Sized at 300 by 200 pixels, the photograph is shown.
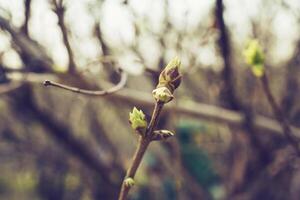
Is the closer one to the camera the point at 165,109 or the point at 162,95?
the point at 162,95

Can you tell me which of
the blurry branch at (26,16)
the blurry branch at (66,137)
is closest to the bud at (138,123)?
the blurry branch at (26,16)

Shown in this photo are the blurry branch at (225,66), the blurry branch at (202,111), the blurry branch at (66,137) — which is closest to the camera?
the blurry branch at (225,66)

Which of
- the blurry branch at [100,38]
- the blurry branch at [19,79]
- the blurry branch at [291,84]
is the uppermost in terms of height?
the blurry branch at [291,84]

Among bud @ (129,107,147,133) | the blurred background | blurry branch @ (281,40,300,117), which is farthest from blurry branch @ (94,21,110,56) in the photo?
bud @ (129,107,147,133)

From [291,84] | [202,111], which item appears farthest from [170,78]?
[291,84]

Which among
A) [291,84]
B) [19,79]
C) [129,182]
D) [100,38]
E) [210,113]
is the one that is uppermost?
[291,84]

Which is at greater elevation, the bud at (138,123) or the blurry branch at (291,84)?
the blurry branch at (291,84)

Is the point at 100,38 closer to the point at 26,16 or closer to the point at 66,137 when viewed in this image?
the point at 26,16

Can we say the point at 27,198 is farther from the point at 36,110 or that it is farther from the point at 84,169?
the point at 36,110

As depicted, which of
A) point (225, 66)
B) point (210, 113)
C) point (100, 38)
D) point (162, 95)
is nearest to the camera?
point (162, 95)

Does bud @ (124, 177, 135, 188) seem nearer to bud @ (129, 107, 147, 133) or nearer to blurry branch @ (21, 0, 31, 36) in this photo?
bud @ (129, 107, 147, 133)

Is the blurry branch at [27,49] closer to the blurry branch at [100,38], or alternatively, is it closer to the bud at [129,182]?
the blurry branch at [100,38]

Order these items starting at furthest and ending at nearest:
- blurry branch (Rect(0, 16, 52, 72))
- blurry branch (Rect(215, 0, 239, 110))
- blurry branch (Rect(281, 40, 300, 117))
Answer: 1. blurry branch (Rect(281, 40, 300, 117))
2. blurry branch (Rect(0, 16, 52, 72))
3. blurry branch (Rect(215, 0, 239, 110))

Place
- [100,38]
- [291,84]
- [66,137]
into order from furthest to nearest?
[66,137], [291,84], [100,38]
